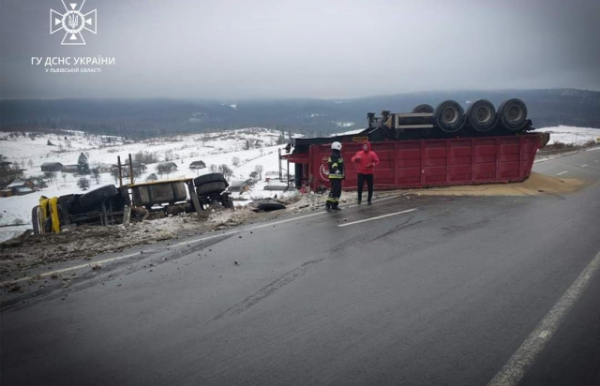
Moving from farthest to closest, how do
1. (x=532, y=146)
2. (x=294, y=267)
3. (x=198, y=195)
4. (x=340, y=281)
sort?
(x=532, y=146) < (x=198, y=195) < (x=294, y=267) < (x=340, y=281)

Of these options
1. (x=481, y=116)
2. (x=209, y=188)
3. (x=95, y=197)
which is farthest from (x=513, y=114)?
(x=95, y=197)

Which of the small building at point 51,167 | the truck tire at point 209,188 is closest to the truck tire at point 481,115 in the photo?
the truck tire at point 209,188

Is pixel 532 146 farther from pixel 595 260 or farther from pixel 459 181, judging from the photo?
pixel 595 260

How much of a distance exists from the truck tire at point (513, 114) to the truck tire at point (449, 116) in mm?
1374

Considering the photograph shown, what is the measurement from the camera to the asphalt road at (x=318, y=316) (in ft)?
9.24

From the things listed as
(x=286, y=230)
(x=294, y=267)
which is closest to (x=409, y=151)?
(x=286, y=230)

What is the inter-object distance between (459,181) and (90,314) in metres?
10.6

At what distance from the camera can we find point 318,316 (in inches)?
142

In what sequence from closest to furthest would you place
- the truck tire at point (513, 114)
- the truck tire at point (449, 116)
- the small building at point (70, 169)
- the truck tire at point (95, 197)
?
the truck tire at point (95, 197)
the truck tire at point (449, 116)
the truck tire at point (513, 114)
the small building at point (70, 169)

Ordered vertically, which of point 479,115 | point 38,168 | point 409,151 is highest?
point 479,115

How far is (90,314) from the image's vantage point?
148 inches

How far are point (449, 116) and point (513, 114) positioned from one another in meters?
2.16

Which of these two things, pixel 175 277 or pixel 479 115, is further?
pixel 479 115

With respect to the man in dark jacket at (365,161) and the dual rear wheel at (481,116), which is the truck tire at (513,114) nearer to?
the dual rear wheel at (481,116)
